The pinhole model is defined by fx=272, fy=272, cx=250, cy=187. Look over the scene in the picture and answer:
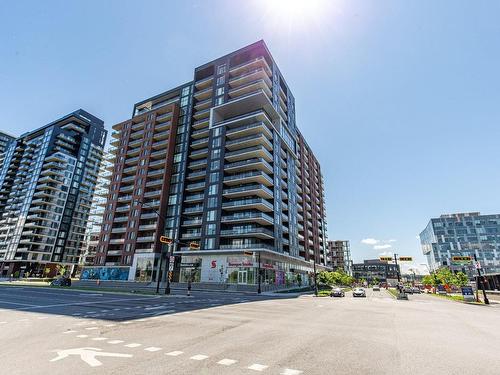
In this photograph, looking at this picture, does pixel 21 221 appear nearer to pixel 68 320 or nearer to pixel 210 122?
pixel 210 122

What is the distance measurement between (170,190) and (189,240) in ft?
51.0

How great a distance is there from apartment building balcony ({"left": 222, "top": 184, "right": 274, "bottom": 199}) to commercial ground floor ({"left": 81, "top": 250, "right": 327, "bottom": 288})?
465 inches

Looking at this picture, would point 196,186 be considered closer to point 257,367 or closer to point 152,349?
point 152,349

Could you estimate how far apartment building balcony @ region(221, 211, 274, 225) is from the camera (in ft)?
172

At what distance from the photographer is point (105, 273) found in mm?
65250

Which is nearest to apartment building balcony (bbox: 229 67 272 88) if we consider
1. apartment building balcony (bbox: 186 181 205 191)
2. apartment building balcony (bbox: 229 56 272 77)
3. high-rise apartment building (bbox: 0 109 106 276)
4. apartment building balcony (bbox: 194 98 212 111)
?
apartment building balcony (bbox: 229 56 272 77)

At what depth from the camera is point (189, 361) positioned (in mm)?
6801

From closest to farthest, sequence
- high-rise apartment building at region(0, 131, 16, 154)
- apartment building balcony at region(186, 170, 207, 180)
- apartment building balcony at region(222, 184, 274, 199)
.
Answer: apartment building balcony at region(222, 184, 274, 199) < apartment building balcony at region(186, 170, 207, 180) < high-rise apartment building at region(0, 131, 16, 154)

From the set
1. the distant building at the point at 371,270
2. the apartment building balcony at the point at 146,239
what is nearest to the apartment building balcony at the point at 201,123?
the apartment building balcony at the point at 146,239

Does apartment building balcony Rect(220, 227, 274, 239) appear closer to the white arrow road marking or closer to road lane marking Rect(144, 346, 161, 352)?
road lane marking Rect(144, 346, 161, 352)

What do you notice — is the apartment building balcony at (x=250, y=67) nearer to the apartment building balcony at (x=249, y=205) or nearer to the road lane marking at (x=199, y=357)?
the apartment building balcony at (x=249, y=205)

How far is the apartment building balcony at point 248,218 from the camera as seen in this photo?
172 ft

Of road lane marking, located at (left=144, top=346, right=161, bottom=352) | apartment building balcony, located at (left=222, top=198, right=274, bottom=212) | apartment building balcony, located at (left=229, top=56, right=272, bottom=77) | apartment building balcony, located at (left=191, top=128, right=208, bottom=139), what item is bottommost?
road lane marking, located at (left=144, top=346, right=161, bottom=352)

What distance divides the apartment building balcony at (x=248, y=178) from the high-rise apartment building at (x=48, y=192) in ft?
266
